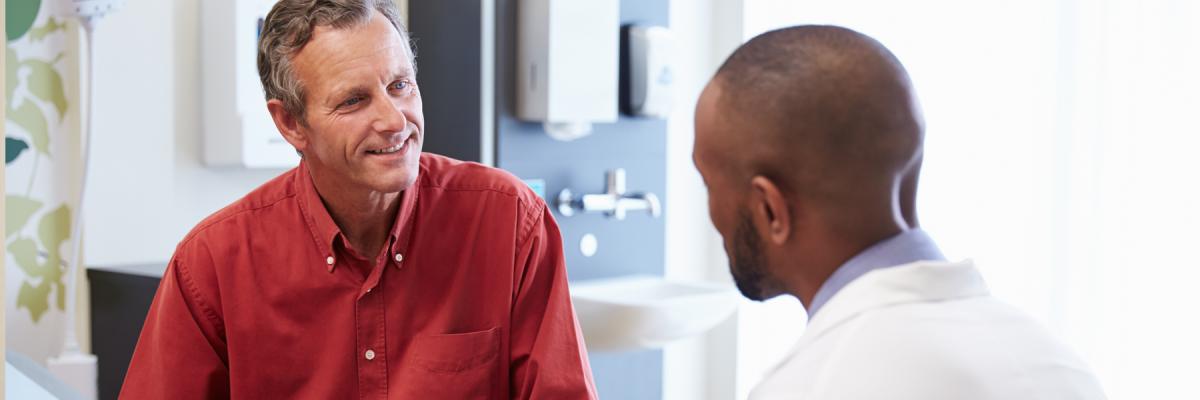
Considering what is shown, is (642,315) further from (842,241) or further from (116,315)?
(842,241)

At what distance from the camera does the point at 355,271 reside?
1.56 meters

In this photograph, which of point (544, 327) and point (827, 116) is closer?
point (827, 116)

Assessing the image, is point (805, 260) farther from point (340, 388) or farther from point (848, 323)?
point (340, 388)

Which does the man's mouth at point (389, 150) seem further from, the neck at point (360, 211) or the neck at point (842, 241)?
the neck at point (842, 241)

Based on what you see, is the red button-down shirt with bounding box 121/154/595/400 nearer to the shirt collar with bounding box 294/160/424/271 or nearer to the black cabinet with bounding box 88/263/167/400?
the shirt collar with bounding box 294/160/424/271

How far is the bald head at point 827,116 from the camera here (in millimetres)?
879

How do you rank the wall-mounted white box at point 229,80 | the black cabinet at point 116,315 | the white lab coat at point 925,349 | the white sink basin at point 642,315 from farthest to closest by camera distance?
the white sink basin at point 642,315, the wall-mounted white box at point 229,80, the black cabinet at point 116,315, the white lab coat at point 925,349

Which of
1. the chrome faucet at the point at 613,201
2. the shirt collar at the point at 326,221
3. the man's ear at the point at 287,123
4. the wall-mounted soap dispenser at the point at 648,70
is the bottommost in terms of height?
the chrome faucet at the point at 613,201

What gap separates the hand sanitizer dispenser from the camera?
2646 millimetres

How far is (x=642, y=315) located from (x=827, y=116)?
1707mm

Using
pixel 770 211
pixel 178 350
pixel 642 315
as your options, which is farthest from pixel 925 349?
pixel 642 315

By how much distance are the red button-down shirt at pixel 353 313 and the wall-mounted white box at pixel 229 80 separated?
0.88 meters

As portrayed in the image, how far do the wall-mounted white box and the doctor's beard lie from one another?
166cm

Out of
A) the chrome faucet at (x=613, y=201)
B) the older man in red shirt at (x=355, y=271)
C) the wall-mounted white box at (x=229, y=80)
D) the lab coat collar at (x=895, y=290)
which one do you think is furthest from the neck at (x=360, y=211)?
the chrome faucet at (x=613, y=201)
